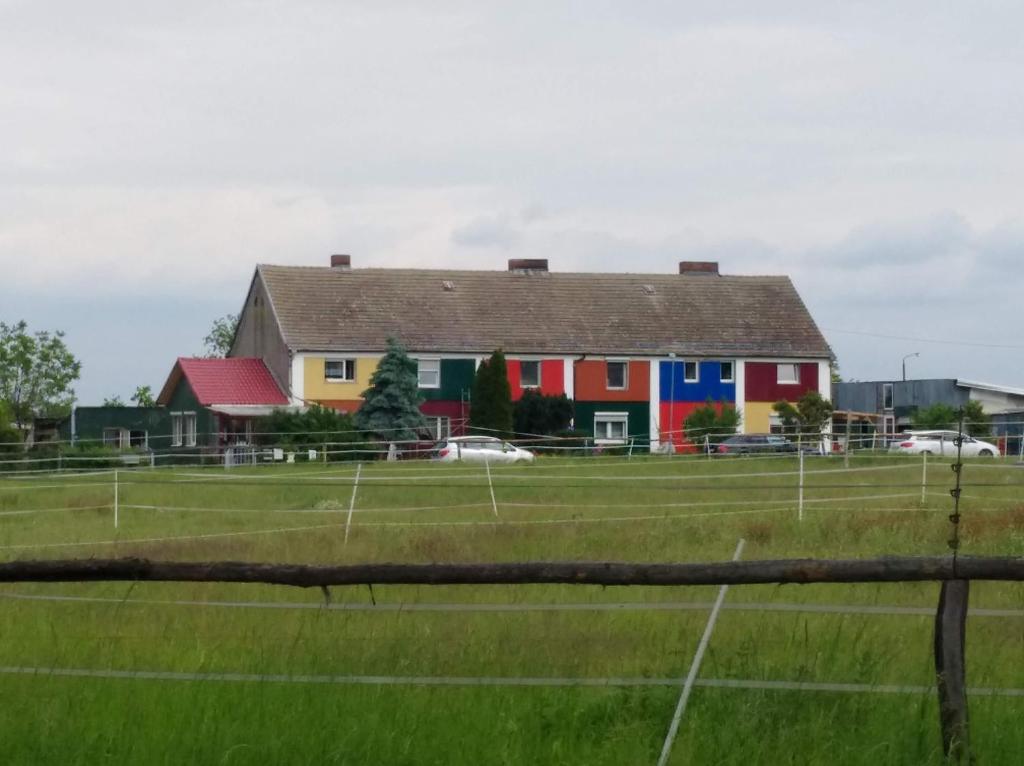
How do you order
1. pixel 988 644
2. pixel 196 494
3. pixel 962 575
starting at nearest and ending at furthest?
1. pixel 962 575
2. pixel 988 644
3. pixel 196 494

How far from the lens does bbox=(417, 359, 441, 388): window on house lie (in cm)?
6269

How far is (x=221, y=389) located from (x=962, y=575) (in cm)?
5704

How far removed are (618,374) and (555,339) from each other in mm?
2910

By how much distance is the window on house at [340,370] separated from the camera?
6222 cm

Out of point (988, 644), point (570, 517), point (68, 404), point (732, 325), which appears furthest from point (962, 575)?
point (68, 404)

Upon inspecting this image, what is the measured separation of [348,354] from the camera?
62.1 metres

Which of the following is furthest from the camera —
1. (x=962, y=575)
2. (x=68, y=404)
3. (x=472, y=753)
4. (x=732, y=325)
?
(x=68, y=404)

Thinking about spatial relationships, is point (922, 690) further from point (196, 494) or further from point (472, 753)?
point (196, 494)

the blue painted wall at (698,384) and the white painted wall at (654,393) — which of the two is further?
the blue painted wall at (698,384)

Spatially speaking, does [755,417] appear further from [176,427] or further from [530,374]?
[176,427]

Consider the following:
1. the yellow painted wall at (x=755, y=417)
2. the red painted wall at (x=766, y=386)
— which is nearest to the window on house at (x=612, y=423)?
the yellow painted wall at (x=755, y=417)

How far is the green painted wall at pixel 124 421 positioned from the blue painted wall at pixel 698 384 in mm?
20253

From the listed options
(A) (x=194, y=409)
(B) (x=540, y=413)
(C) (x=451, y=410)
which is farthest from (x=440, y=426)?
(A) (x=194, y=409)

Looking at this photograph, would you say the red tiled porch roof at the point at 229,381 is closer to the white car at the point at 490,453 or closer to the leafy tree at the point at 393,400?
the leafy tree at the point at 393,400
